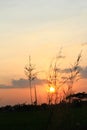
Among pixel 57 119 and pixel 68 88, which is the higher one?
pixel 68 88

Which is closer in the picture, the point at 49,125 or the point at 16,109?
the point at 49,125

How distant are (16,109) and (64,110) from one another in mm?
25938

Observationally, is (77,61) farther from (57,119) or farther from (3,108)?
(3,108)

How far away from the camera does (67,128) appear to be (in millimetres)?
9625

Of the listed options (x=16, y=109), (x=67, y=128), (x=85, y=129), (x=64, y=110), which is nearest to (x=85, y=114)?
(x=85, y=129)

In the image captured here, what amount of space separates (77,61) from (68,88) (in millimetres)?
597

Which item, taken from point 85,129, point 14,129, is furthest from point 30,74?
point 85,129

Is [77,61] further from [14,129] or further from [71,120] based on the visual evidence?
[14,129]

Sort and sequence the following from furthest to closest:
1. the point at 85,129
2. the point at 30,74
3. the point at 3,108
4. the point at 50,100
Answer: the point at 3,108
the point at 30,74
the point at 85,129
the point at 50,100

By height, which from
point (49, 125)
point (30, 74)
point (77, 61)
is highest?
point (30, 74)

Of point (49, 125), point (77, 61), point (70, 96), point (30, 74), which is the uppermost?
point (30, 74)

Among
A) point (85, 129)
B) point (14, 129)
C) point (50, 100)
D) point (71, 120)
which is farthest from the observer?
point (14, 129)

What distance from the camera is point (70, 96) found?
8305 millimetres

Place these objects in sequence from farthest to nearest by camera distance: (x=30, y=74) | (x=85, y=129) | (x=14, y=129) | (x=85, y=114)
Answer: (x=30, y=74)
(x=85, y=114)
(x=14, y=129)
(x=85, y=129)
